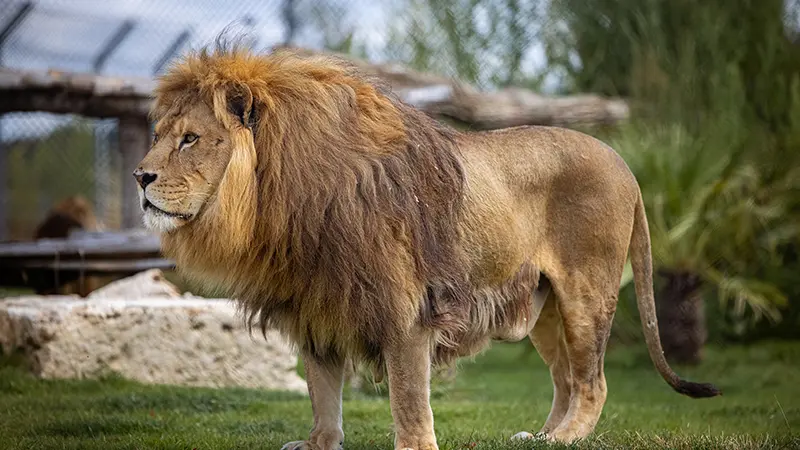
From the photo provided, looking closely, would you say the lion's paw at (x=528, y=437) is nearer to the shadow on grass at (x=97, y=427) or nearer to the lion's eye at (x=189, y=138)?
the shadow on grass at (x=97, y=427)

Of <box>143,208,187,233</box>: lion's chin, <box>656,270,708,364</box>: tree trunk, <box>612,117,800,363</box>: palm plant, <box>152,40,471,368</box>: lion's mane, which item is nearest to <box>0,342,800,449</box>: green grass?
<box>152,40,471,368</box>: lion's mane

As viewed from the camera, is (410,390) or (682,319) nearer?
(410,390)

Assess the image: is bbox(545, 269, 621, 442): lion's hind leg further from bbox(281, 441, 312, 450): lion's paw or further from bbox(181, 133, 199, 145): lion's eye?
bbox(181, 133, 199, 145): lion's eye

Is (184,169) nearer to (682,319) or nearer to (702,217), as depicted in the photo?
(702,217)

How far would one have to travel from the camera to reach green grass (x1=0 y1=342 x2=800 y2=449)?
4.97 metres

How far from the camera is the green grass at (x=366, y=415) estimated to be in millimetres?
4969

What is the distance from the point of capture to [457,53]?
44.8ft

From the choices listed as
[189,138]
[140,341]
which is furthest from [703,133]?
[189,138]

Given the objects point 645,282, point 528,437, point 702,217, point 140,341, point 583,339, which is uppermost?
point 645,282

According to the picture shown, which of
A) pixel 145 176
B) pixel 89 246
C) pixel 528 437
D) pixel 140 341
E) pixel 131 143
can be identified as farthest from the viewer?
pixel 131 143

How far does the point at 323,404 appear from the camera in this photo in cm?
462

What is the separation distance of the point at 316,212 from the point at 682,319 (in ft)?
23.7

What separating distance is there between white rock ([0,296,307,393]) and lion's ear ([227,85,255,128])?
2.86 meters

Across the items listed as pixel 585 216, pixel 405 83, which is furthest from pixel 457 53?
pixel 585 216
